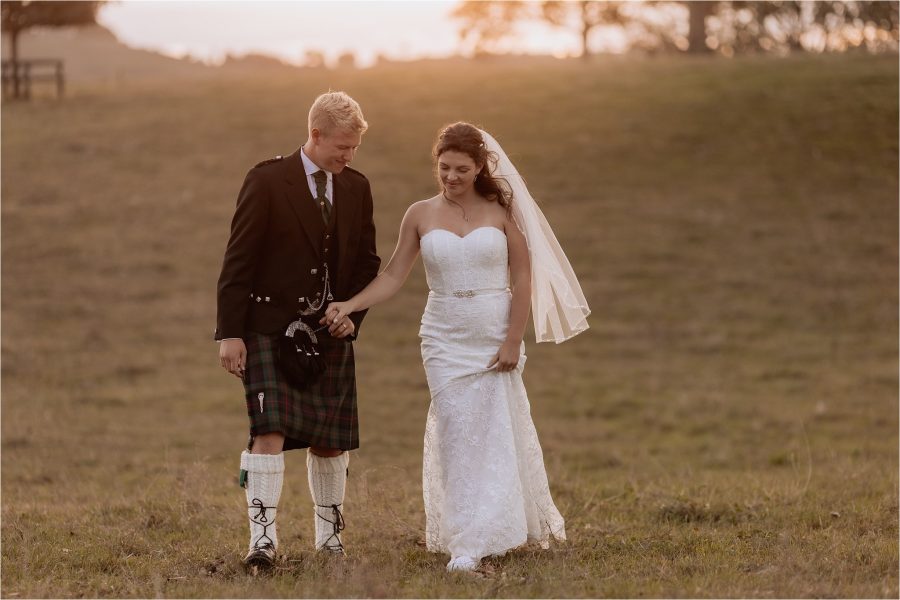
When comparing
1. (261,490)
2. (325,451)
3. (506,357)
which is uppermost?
(506,357)

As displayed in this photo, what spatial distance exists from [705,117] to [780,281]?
1002 centimetres

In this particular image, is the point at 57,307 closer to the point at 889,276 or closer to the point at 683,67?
the point at 889,276

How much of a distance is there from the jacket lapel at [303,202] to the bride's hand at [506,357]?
117 centimetres

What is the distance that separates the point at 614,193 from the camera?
24.0 meters

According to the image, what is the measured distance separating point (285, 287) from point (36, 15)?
33.4 meters

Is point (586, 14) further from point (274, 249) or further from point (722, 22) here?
point (274, 249)

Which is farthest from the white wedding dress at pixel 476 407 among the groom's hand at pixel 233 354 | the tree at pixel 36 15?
the tree at pixel 36 15

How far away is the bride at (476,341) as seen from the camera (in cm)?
603

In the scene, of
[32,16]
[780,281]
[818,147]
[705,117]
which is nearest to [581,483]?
[780,281]

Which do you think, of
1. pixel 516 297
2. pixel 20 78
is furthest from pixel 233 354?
pixel 20 78

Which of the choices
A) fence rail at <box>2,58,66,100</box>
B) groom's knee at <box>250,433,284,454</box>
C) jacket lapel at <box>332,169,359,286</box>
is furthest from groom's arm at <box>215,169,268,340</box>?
fence rail at <box>2,58,66,100</box>

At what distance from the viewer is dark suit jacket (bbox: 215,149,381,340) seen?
5.80m

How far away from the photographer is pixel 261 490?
5.87 meters

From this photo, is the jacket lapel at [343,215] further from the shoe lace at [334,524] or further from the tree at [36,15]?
the tree at [36,15]
